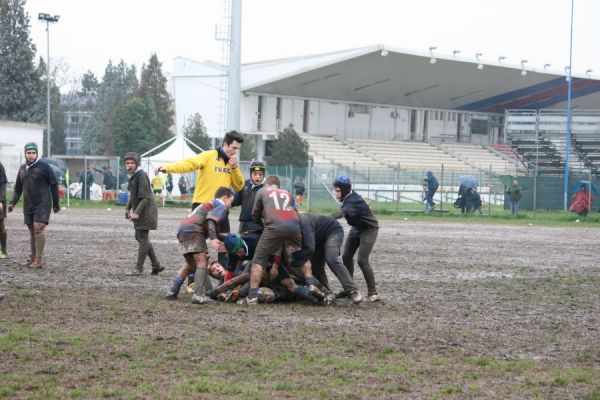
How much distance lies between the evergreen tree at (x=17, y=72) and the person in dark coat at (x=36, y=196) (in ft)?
181

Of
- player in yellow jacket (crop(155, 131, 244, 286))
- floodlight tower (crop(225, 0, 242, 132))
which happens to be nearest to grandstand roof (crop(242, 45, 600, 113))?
floodlight tower (crop(225, 0, 242, 132))

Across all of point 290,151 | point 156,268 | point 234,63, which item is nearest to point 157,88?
point 290,151

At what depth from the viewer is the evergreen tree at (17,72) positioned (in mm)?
68375

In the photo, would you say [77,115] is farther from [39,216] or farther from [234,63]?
[39,216]

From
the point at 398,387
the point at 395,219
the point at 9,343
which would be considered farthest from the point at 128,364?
the point at 395,219

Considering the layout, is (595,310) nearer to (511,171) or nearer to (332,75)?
(511,171)

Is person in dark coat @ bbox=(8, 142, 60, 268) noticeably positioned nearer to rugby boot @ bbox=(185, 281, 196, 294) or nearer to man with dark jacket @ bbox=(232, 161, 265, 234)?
rugby boot @ bbox=(185, 281, 196, 294)

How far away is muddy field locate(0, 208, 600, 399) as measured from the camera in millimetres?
7527

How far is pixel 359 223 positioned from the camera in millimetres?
12594

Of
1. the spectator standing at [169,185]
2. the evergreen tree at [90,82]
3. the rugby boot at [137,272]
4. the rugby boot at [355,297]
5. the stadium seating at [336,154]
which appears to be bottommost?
the rugby boot at [137,272]

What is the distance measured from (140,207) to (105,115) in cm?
9692

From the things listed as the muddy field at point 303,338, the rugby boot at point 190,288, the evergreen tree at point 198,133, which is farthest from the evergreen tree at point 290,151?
the rugby boot at point 190,288

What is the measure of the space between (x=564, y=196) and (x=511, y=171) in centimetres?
1829

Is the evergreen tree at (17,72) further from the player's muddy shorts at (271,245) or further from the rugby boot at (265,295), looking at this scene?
the player's muddy shorts at (271,245)
